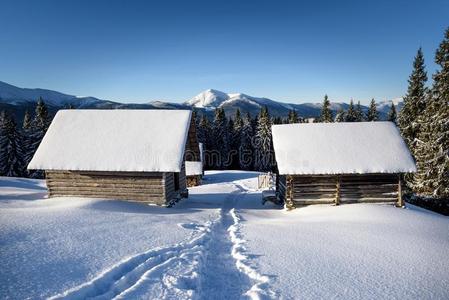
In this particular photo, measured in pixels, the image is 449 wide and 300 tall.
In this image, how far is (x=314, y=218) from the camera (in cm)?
1388

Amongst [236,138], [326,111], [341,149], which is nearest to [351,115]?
[326,111]

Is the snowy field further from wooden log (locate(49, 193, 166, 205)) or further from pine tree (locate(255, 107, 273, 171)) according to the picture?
pine tree (locate(255, 107, 273, 171))

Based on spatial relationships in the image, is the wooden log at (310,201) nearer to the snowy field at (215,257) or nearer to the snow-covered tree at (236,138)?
the snowy field at (215,257)

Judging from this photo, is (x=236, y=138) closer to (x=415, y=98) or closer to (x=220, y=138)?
(x=220, y=138)

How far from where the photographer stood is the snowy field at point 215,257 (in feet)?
19.9

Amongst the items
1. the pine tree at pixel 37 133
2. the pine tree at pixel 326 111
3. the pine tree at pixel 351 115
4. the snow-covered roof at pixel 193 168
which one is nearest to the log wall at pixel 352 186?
the snow-covered roof at pixel 193 168

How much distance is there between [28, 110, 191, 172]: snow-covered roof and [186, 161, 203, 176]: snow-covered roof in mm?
17348

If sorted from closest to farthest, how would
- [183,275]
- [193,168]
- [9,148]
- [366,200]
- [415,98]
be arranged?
[183,275], [366,200], [415,98], [193,168], [9,148]

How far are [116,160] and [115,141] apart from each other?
1704 mm

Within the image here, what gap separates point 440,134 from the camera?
22.0 meters

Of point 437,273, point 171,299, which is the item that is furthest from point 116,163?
point 437,273

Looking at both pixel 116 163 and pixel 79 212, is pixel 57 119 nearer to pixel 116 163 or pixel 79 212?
pixel 116 163

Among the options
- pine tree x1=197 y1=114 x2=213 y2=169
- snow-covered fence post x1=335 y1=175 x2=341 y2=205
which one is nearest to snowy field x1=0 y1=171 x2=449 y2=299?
snow-covered fence post x1=335 y1=175 x2=341 y2=205

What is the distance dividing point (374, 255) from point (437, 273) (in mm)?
1474
